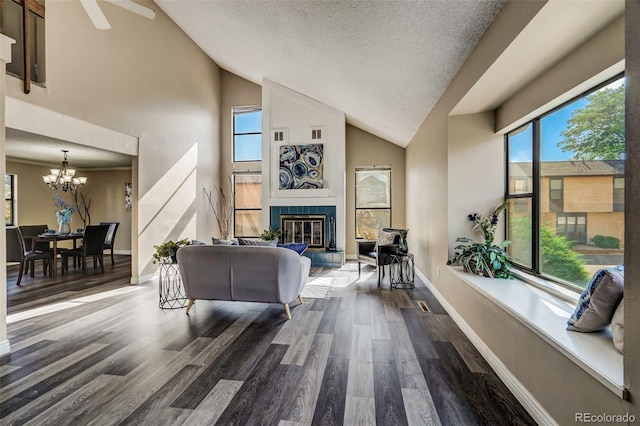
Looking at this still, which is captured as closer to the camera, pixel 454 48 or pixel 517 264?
pixel 454 48

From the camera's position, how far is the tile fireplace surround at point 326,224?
6.51 m

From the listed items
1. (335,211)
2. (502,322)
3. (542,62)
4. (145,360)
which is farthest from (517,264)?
(335,211)

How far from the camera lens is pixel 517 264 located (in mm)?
3004

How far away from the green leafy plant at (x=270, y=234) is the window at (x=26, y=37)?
3902 mm

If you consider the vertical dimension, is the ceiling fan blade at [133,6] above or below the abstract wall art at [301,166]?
above

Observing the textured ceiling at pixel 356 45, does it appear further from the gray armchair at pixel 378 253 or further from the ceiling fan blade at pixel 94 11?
the gray armchair at pixel 378 253

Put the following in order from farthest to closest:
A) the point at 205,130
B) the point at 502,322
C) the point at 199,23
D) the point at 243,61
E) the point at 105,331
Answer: the point at 205,130
the point at 243,61
the point at 199,23
the point at 105,331
the point at 502,322

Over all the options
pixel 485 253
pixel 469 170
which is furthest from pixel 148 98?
pixel 485 253

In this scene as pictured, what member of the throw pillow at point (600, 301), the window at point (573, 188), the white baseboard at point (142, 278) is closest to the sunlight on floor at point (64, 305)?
the white baseboard at point (142, 278)

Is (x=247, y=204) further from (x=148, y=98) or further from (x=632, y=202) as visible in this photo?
(x=632, y=202)

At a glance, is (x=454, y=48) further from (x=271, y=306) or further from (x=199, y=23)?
(x=199, y=23)

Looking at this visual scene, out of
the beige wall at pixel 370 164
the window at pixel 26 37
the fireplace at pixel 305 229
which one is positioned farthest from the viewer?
the beige wall at pixel 370 164

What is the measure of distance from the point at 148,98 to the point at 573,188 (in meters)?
6.10

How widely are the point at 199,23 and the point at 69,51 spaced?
2.23m
